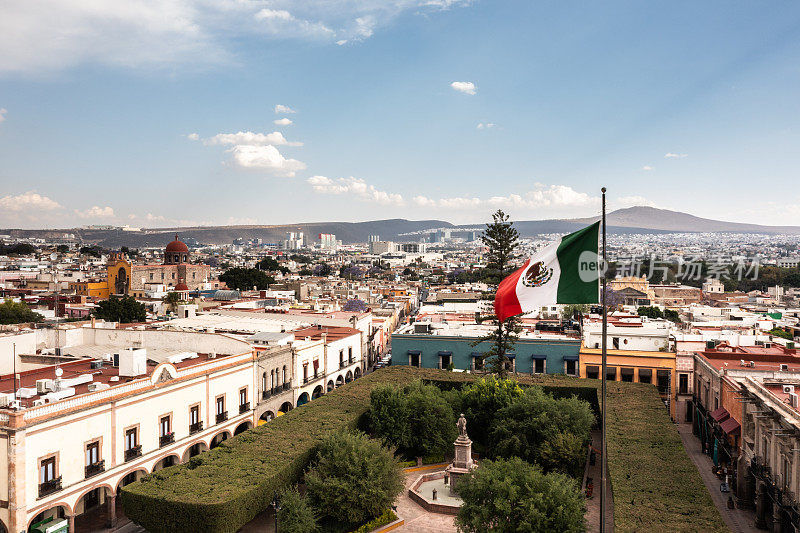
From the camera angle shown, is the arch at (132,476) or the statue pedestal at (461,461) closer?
the arch at (132,476)

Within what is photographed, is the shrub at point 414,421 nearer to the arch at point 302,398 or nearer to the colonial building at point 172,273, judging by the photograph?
the arch at point 302,398

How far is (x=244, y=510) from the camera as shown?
2023 centimetres

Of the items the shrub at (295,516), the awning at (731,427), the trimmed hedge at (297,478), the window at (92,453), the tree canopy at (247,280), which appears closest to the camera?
the trimmed hedge at (297,478)

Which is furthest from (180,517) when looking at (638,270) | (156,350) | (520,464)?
(638,270)

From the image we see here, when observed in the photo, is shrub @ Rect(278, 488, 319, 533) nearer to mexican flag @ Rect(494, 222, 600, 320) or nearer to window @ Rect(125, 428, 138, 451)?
window @ Rect(125, 428, 138, 451)

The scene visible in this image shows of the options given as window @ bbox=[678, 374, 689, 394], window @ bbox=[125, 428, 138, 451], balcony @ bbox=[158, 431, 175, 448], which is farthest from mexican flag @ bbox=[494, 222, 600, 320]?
window @ bbox=[678, 374, 689, 394]

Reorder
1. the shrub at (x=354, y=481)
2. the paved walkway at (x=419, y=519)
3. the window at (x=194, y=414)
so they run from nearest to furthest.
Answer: the shrub at (x=354, y=481)
the paved walkway at (x=419, y=519)
the window at (x=194, y=414)

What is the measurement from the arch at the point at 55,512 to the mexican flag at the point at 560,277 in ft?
56.5

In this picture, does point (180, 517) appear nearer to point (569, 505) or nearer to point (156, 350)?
point (569, 505)

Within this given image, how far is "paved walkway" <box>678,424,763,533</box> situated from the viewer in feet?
76.4

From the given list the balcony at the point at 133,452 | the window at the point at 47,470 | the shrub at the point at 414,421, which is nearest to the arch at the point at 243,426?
the shrub at the point at 414,421

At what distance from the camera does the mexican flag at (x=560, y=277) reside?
1285 cm

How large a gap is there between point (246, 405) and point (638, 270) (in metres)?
145

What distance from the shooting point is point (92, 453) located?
74.0ft
